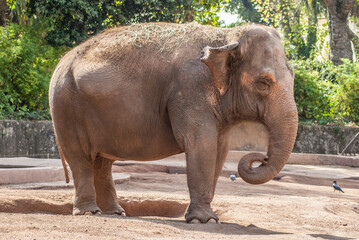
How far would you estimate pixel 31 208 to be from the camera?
688cm

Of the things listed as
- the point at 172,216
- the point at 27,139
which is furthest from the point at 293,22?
the point at 172,216

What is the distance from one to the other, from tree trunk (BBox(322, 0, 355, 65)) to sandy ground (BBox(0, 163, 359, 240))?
645 inches

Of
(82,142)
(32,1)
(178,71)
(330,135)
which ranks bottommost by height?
(330,135)

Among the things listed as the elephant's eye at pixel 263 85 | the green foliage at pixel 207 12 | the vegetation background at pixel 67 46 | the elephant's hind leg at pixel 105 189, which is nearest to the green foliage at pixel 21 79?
the vegetation background at pixel 67 46

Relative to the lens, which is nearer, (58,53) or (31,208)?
(31,208)

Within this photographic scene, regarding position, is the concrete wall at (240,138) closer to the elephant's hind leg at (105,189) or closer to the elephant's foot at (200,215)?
the elephant's foot at (200,215)

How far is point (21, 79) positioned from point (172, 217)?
9757 mm

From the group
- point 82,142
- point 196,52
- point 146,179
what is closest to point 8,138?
point 146,179

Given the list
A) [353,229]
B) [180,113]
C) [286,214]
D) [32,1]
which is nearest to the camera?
[180,113]

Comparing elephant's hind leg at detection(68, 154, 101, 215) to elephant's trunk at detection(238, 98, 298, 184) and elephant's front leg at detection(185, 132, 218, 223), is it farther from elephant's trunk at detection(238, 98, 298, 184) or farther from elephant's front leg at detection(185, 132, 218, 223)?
elephant's trunk at detection(238, 98, 298, 184)

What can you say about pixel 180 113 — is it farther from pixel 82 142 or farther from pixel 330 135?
pixel 330 135

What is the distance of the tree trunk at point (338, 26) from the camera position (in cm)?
2567

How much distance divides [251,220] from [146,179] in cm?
476

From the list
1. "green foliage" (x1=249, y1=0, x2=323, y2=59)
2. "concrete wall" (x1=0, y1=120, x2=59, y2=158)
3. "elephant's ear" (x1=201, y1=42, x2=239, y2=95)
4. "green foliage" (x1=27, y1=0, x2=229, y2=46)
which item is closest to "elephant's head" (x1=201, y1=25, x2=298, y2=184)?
"elephant's ear" (x1=201, y1=42, x2=239, y2=95)
